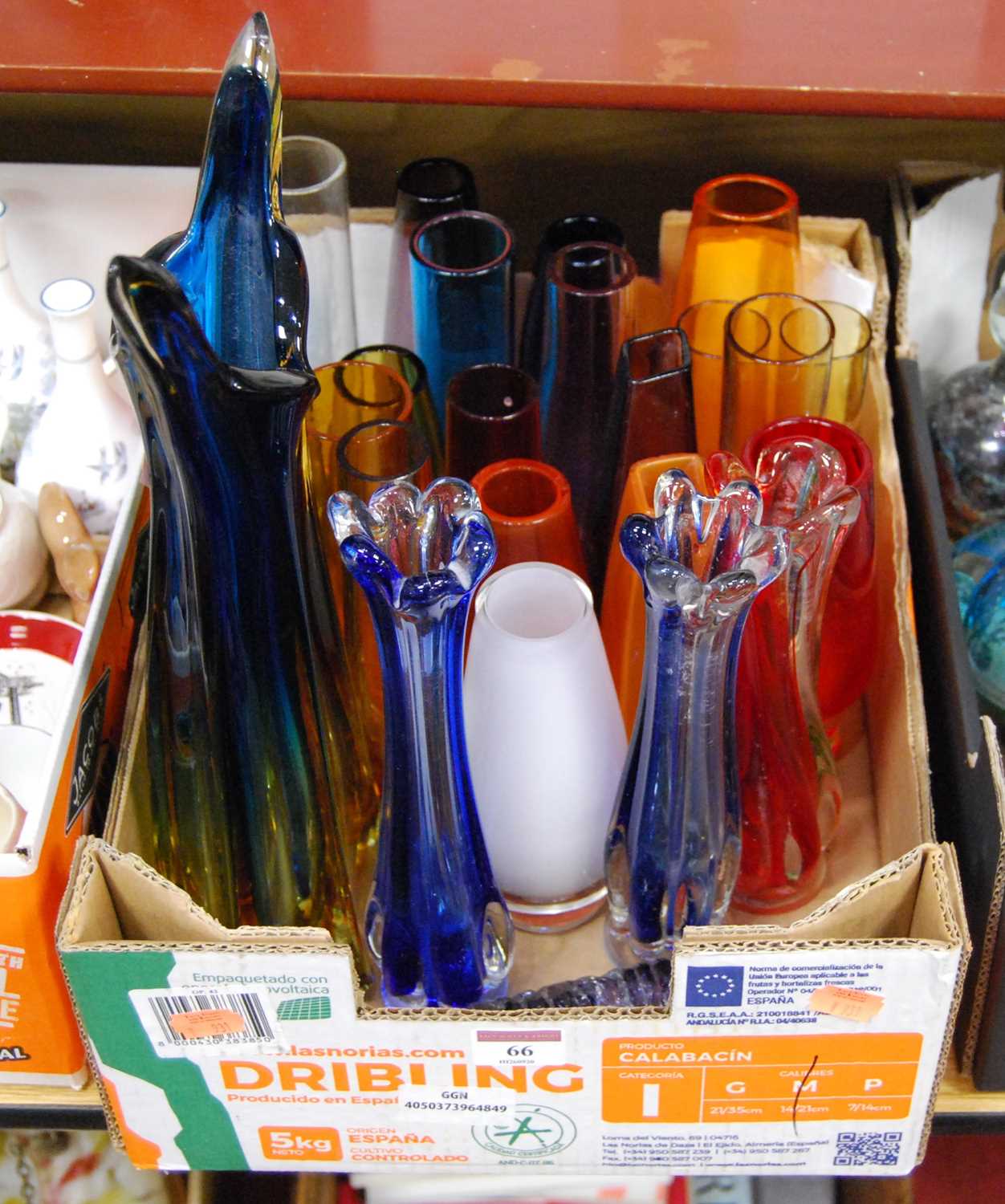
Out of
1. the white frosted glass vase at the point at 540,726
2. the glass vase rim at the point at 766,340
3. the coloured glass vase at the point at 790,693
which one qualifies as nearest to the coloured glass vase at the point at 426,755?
the white frosted glass vase at the point at 540,726

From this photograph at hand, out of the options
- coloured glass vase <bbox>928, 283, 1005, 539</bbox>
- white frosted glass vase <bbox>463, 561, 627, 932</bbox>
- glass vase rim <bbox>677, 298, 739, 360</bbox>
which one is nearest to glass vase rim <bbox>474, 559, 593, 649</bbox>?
white frosted glass vase <bbox>463, 561, 627, 932</bbox>

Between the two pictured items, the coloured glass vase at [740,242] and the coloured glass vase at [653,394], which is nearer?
the coloured glass vase at [653,394]

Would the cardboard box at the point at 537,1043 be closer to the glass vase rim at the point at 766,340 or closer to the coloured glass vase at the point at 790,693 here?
the coloured glass vase at the point at 790,693

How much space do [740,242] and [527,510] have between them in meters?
0.24

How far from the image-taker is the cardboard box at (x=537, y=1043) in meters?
0.52

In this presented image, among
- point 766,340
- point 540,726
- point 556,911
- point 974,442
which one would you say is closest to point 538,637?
point 540,726

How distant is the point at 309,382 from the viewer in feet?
1.53

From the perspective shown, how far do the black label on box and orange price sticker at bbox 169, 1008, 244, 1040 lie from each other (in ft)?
0.32

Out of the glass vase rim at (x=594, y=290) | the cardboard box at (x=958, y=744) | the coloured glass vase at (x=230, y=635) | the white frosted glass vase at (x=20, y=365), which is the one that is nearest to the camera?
the coloured glass vase at (x=230, y=635)

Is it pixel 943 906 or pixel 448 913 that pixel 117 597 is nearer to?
pixel 448 913

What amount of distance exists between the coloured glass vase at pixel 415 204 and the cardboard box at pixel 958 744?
0.28 m

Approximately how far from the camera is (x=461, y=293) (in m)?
0.69

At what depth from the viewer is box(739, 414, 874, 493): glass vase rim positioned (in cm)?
63

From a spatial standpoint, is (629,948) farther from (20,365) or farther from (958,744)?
(20,365)
